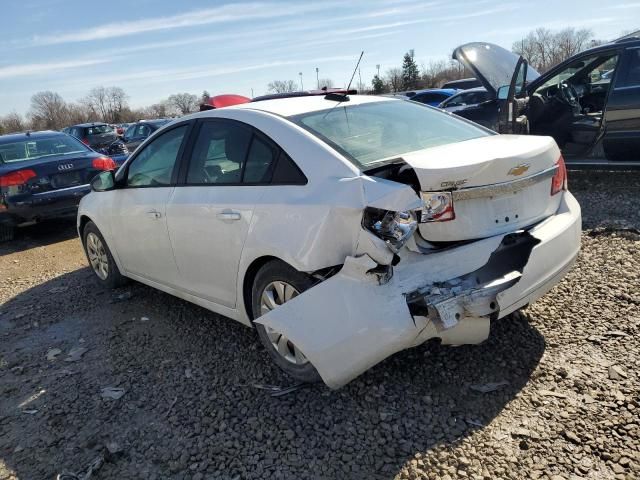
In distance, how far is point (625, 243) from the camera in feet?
15.3

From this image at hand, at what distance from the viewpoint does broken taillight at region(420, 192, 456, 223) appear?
Result: 8.70 ft

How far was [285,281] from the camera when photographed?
2949 millimetres

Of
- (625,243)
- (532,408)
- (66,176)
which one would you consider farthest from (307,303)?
(66,176)

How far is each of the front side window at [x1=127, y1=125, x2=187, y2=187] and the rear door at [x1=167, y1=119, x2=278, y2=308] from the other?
9.3 inches

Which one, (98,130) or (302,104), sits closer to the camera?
(302,104)

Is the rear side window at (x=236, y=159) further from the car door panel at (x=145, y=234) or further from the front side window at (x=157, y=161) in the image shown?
the car door panel at (x=145, y=234)

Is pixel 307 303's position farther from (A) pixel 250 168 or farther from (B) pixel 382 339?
(A) pixel 250 168

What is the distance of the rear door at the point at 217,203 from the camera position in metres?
3.20

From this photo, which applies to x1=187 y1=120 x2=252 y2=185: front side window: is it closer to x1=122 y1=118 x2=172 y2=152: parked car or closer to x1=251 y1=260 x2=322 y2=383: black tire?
x1=251 y1=260 x2=322 y2=383: black tire

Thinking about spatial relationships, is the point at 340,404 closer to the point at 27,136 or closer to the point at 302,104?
the point at 302,104

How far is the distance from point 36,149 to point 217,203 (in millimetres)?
6226

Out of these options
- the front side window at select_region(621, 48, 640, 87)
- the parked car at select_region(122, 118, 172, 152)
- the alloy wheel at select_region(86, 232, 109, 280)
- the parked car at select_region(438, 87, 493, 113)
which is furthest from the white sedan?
the parked car at select_region(122, 118, 172, 152)

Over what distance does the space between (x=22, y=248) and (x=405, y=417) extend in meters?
6.87

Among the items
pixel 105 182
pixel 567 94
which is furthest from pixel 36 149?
pixel 567 94
